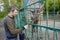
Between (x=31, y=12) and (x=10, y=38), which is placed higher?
(x=31, y=12)

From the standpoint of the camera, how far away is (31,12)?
237 inches

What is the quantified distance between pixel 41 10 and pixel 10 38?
1.00 metres

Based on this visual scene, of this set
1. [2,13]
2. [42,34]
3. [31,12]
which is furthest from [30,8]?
[2,13]

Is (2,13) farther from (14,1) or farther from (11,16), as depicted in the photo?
(11,16)

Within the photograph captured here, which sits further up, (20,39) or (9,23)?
(9,23)

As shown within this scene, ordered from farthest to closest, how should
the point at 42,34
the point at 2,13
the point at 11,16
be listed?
the point at 2,13, the point at 11,16, the point at 42,34

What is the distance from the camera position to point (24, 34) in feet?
21.6

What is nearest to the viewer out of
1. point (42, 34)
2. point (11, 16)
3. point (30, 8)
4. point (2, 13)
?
point (42, 34)

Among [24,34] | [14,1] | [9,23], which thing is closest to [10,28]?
[9,23]

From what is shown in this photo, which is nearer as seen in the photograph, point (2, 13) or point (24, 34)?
point (24, 34)

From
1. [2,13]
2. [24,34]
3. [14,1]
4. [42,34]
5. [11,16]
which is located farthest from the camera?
[2,13]

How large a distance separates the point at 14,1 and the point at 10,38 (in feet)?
39.9

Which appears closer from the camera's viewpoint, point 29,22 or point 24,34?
point 29,22

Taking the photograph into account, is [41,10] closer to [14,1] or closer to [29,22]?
[29,22]
